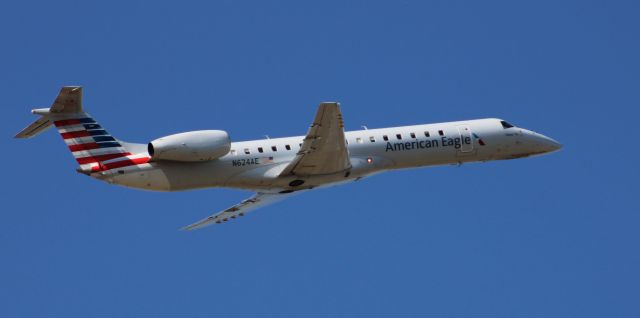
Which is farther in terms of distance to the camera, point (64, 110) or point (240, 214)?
point (240, 214)

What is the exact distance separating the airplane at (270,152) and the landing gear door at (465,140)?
0.13 feet

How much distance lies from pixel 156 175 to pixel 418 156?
34.5 ft

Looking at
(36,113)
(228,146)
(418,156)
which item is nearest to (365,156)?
(418,156)

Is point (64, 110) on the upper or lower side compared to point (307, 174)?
upper

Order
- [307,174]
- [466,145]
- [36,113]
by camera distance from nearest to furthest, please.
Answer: [36,113] → [307,174] → [466,145]

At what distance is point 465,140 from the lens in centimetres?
4575

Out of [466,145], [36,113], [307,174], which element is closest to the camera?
[36,113]

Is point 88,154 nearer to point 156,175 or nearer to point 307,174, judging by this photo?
point 156,175

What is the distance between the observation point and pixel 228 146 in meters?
A: 40.8

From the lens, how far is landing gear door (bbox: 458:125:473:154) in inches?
1800

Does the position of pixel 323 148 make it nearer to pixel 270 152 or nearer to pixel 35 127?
pixel 270 152

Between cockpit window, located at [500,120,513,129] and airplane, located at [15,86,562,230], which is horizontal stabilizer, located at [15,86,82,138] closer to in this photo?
airplane, located at [15,86,562,230]

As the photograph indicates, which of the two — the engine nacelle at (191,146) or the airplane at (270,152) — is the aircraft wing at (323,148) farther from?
the engine nacelle at (191,146)

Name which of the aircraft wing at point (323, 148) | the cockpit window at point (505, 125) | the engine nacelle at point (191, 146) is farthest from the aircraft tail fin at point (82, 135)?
the cockpit window at point (505, 125)
